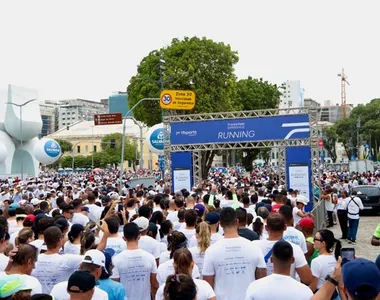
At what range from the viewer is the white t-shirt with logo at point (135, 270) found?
18.4 feet

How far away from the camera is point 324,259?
555 cm

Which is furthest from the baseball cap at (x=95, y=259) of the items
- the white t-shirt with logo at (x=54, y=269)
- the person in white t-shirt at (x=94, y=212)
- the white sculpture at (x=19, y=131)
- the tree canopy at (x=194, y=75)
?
the white sculpture at (x=19, y=131)

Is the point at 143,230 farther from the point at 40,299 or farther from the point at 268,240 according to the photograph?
the point at 40,299

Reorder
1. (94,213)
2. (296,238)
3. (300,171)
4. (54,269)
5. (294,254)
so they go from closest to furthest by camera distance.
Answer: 1. (294,254)
2. (54,269)
3. (296,238)
4. (94,213)
5. (300,171)

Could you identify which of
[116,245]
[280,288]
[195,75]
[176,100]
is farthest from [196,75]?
[280,288]

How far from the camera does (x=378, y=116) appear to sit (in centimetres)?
8406

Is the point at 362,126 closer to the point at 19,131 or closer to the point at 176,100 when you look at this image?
the point at 19,131

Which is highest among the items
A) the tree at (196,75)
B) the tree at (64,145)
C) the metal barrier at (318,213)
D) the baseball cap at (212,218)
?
the tree at (196,75)

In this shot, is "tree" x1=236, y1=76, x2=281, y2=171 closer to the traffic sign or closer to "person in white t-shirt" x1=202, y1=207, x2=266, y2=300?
the traffic sign

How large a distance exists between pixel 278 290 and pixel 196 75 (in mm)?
34208

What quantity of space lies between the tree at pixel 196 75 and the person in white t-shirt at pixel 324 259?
1244 inches

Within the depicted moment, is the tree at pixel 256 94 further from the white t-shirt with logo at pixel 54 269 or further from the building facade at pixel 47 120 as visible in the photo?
the building facade at pixel 47 120

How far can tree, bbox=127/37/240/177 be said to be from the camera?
37375 millimetres

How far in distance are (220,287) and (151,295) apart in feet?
3.33
